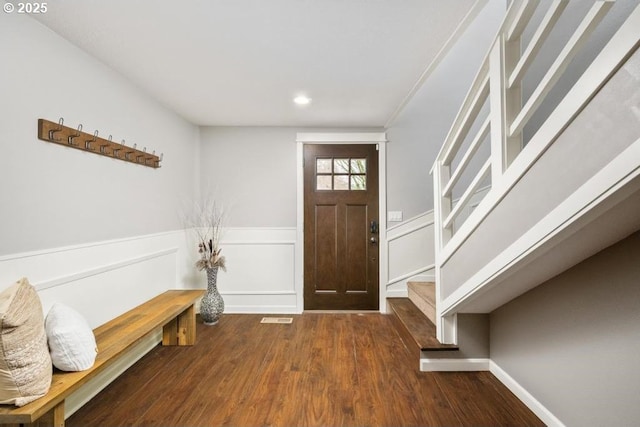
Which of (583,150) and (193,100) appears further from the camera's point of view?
(193,100)

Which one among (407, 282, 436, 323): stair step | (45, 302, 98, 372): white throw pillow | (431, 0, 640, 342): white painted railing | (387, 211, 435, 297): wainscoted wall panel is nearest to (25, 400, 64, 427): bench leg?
(45, 302, 98, 372): white throw pillow

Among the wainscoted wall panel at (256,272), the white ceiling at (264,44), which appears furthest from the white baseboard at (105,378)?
the white ceiling at (264,44)

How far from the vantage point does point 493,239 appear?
182 cm

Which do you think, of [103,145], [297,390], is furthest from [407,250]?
[103,145]

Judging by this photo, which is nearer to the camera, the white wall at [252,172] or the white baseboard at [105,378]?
the white baseboard at [105,378]

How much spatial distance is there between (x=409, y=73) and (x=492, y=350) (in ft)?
7.12

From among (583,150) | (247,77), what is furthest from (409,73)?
(583,150)

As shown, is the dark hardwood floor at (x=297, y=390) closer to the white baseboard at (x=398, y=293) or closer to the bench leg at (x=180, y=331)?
the bench leg at (x=180, y=331)

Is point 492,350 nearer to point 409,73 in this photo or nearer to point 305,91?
point 409,73

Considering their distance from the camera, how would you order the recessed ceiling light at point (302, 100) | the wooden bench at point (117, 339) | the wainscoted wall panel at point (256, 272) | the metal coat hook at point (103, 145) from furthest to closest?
the wainscoted wall panel at point (256, 272)
the recessed ceiling light at point (302, 100)
the metal coat hook at point (103, 145)
the wooden bench at point (117, 339)

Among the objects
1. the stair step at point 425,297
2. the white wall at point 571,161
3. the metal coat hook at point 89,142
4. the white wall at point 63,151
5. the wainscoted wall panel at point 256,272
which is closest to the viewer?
the white wall at point 571,161

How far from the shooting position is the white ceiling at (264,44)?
71.1 inches

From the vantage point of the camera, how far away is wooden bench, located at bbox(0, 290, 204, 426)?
4.71 feet

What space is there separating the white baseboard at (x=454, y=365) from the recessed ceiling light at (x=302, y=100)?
7.90 feet
